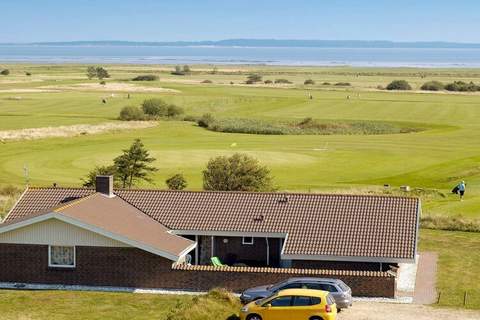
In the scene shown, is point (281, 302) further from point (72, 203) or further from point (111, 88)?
point (111, 88)

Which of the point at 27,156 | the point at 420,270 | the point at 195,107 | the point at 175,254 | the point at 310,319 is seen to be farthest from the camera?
the point at 195,107

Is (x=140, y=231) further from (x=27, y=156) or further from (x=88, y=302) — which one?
(x=27, y=156)

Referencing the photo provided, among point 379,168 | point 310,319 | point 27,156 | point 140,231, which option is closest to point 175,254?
point 140,231

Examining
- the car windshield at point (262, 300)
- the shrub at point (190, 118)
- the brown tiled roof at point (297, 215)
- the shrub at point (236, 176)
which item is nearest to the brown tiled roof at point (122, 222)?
the brown tiled roof at point (297, 215)

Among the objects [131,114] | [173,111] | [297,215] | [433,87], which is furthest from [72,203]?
[433,87]

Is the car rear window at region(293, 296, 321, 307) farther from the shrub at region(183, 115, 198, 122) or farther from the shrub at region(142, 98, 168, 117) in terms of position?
the shrub at region(142, 98, 168, 117)
